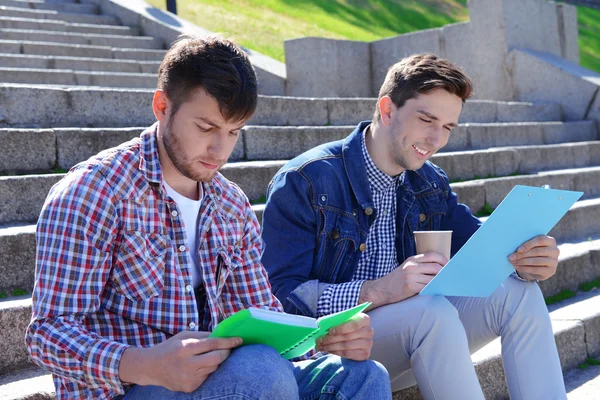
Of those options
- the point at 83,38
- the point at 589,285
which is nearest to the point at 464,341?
the point at 589,285

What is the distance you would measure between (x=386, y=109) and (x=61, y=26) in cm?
623

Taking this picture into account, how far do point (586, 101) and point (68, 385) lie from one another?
7.13 metres

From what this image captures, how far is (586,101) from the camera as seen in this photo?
7918 millimetres

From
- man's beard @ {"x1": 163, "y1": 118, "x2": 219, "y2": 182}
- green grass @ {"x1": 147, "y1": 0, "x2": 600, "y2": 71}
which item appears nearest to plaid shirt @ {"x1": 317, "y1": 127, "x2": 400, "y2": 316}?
man's beard @ {"x1": 163, "y1": 118, "x2": 219, "y2": 182}

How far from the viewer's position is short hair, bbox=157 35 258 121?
201 centimetres

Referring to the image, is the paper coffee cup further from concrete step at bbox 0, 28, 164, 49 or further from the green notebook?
concrete step at bbox 0, 28, 164, 49

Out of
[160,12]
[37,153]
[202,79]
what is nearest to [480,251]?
[202,79]

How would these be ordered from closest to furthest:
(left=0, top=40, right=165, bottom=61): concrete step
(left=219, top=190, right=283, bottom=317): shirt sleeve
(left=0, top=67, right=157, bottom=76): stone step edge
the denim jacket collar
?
1. (left=219, top=190, right=283, bottom=317): shirt sleeve
2. the denim jacket collar
3. (left=0, top=67, right=157, bottom=76): stone step edge
4. (left=0, top=40, right=165, bottom=61): concrete step

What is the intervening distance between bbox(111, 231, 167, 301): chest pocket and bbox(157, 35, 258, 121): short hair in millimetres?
366

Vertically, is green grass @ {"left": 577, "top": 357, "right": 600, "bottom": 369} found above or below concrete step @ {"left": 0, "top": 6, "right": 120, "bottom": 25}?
below

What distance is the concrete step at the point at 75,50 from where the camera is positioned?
702 centimetres

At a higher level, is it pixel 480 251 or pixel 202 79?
pixel 202 79

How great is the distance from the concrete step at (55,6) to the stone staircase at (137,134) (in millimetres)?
16

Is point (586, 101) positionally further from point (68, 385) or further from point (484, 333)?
point (68, 385)
